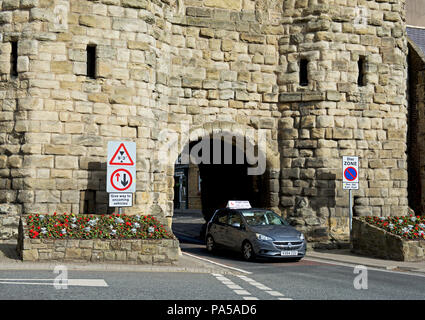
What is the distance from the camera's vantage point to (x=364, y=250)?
15.8 metres

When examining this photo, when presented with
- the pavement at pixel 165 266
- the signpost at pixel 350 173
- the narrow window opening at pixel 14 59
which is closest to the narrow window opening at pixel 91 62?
the narrow window opening at pixel 14 59

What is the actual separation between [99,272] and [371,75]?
1208cm

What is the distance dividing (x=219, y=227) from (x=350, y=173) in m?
4.14

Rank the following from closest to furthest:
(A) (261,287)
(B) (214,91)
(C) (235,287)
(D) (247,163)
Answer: (C) (235,287) < (A) (261,287) < (B) (214,91) < (D) (247,163)

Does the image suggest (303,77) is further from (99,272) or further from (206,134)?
(99,272)

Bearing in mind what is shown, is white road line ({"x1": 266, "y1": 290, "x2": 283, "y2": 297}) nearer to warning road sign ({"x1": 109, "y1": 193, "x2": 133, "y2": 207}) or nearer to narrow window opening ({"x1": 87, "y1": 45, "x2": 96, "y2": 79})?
warning road sign ({"x1": 109, "y1": 193, "x2": 133, "y2": 207})

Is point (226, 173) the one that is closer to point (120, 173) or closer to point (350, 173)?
point (350, 173)

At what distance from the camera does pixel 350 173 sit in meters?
16.0

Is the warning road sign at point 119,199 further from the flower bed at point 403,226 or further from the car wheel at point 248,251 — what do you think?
the flower bed at point 403,226

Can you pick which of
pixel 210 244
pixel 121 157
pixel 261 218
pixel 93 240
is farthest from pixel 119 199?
pixel 210 244

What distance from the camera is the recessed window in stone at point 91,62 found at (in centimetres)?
1491

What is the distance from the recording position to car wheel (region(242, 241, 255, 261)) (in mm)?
14203

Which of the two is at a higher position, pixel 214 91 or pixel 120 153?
pixel 214 91

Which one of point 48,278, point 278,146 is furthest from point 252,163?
point 48,278
